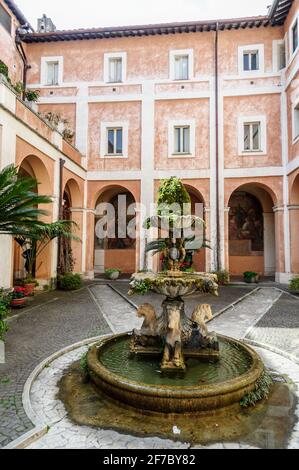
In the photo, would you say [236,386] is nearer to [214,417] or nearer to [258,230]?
[214,417]

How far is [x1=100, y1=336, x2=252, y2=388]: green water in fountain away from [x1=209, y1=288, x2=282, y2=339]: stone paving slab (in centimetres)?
165

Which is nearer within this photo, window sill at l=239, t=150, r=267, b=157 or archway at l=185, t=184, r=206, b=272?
window sill at l=239, t=150, r=267, b=157

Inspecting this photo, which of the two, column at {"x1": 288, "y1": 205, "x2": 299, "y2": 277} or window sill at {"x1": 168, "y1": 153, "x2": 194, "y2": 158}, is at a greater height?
window sill at {"x1": 168, "y1": 153, "x2": 194, "y2": 158}

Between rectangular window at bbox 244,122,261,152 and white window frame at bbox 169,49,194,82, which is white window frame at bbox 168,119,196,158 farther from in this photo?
rectangular window at bbox 244,122,261,152

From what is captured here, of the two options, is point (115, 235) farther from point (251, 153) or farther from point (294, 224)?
point (294, 224)

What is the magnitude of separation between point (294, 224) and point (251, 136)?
4757 mm

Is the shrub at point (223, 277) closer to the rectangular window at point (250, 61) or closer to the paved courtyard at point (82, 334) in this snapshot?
the paved courtyard at point (82, 334)

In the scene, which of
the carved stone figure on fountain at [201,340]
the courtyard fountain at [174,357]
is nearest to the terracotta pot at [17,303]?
the courtyard fountain at [174,357]

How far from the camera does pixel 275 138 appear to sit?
13.8 m

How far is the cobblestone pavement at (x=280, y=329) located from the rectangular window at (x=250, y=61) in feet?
39.0

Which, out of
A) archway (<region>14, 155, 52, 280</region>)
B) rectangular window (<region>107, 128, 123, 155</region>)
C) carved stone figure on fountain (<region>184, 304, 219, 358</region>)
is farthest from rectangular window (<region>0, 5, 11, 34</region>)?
carved stone figure on fountain (<region>184, 304, 219, 358</region>)

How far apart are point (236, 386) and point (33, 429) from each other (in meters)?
2.16

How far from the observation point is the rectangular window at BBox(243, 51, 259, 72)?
1444 cm

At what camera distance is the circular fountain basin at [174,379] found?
3105mm
